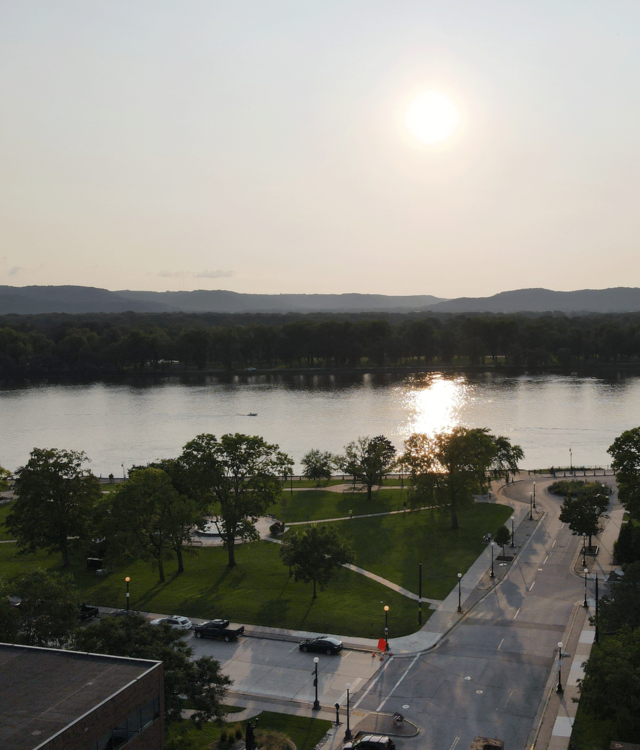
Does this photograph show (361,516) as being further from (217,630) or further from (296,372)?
(296,372)

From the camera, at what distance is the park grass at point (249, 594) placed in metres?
38.6

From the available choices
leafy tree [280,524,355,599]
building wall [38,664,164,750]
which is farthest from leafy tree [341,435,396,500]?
building wall [38,664,164,750]

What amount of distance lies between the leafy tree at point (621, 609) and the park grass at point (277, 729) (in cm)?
1353

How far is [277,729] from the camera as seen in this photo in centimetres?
2775

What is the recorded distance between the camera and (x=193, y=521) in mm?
46469

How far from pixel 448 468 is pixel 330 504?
1332 centimetres

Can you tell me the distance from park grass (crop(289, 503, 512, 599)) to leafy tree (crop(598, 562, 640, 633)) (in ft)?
35.9

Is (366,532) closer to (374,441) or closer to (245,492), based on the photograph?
(245,492)

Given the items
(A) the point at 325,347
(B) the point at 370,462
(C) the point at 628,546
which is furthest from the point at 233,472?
(A) the point at 325,347

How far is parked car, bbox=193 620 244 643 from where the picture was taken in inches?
1442

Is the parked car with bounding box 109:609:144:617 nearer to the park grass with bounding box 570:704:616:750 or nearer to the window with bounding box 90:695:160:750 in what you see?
the window with bounding box 90:695:160:750

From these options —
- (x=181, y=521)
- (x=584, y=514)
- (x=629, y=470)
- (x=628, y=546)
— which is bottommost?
(x=628, y=546)

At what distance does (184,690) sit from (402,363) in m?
172

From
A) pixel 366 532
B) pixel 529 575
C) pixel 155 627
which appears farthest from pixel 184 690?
pixel 366 532
